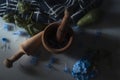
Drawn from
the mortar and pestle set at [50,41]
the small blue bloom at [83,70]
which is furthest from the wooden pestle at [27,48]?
the small blue bloom at [83,70]

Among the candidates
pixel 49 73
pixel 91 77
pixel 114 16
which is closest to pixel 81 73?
pixel 91 77

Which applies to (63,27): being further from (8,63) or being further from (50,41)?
(8,63)

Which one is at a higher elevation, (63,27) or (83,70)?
(63,27)

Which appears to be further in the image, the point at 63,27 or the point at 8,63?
the point at 8,63

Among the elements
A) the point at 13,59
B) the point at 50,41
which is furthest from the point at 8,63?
the point at 50,41

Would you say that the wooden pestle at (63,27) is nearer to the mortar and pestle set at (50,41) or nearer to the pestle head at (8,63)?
the mortar and pestle set at (50,41)

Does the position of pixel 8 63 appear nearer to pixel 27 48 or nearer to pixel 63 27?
pixel 27 48
